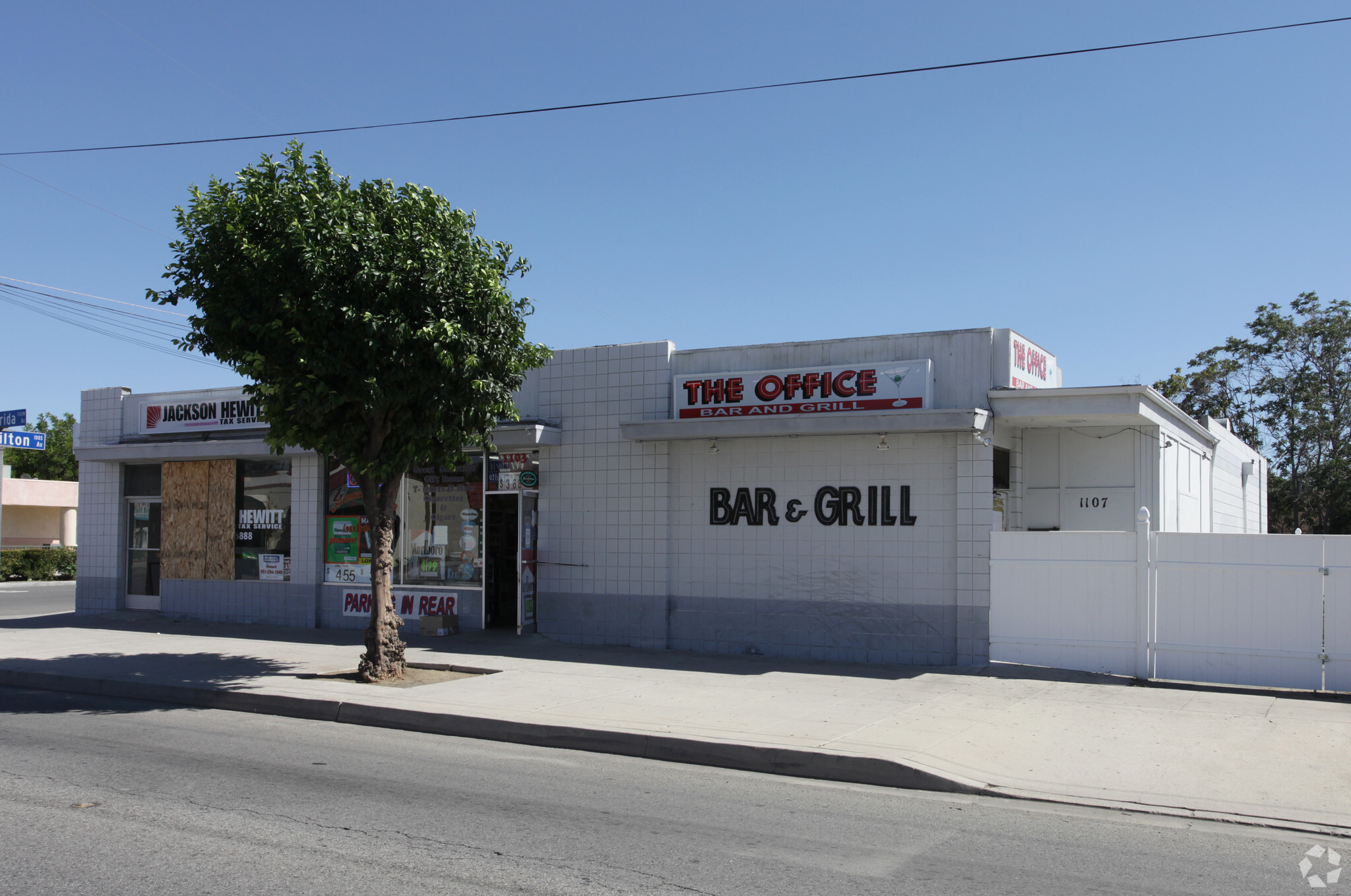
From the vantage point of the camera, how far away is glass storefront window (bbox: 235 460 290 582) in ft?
59.4

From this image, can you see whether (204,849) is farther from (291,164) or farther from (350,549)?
(350,549)

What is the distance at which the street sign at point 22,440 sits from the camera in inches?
972

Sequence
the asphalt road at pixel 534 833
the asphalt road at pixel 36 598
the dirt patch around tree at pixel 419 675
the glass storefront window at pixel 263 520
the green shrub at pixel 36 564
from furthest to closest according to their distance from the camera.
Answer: the green shrub at pixel 36 564
the asphalt road at pixel 36 598
the glass storefront window at pixel 263 520
the dirt patch around tree at pixel 419 675
the asphalt road at pixel 534 833

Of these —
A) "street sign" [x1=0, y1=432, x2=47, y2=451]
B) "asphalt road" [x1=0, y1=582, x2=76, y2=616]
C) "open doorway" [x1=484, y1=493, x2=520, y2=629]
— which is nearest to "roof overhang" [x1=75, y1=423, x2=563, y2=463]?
"open doorway" [x1=484, y1=493, x2=520, y2=629]

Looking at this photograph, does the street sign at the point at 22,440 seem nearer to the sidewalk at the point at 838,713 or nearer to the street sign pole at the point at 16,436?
the street sign pole at the point at 16,436

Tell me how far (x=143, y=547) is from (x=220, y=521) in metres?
2.54

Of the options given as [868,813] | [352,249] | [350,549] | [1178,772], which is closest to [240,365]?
[352,249]

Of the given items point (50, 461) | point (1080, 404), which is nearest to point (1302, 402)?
point (1080, 404)

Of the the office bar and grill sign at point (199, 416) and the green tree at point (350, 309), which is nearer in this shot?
the green tree at point (350, 309)

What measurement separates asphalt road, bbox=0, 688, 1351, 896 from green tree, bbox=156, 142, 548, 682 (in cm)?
422

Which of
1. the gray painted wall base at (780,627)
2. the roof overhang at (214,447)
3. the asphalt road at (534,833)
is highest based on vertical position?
the roof overhang at (214,447)

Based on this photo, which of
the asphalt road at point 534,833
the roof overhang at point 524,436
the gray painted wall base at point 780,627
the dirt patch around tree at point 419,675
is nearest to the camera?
the asphalt road at point 534,833

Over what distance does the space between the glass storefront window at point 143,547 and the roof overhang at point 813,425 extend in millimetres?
10744

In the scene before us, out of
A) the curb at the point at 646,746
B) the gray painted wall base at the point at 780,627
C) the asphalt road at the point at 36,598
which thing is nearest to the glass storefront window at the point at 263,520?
the gray painted wall base at the point at 780,627
